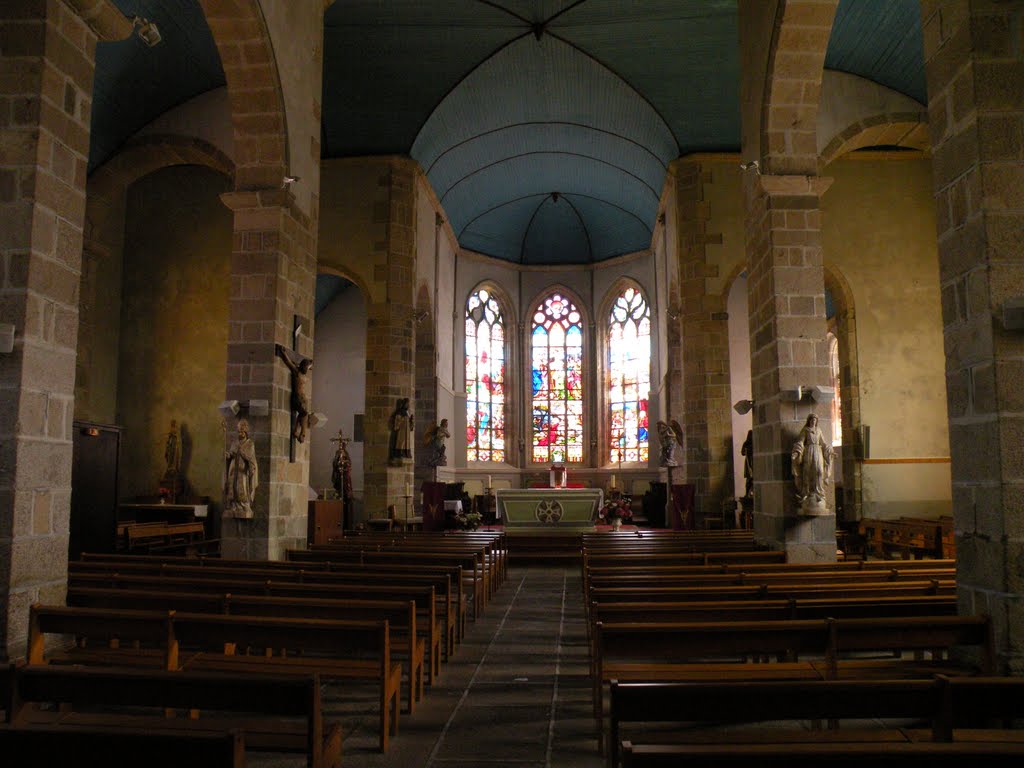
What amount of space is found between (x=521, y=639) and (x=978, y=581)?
3.50 meters

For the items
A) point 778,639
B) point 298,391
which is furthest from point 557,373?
point 778,639

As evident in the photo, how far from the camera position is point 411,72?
47.5ft

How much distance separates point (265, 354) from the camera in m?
8.84

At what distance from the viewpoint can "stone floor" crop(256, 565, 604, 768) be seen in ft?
12.7

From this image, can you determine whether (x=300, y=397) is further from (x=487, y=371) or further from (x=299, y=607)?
(x=487, y=371)

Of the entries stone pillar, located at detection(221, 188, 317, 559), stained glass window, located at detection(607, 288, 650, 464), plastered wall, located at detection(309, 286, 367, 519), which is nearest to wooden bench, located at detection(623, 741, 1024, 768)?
stone pillar, located at detection(221, 188, 317, 559)

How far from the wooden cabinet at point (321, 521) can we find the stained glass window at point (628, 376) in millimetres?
13452

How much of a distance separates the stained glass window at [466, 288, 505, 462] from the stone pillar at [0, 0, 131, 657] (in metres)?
18.6

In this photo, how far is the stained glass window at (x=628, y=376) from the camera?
24.2 m

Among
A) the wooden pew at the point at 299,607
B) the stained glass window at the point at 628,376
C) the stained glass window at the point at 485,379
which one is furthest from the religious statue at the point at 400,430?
the wooden pew at the point at 299,607

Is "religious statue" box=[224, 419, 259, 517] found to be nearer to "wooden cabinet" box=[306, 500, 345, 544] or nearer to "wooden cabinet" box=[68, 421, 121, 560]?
"wooden cabinet" box=[68, 421, 121, 560]

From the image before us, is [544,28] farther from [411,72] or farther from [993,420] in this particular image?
[993,420]

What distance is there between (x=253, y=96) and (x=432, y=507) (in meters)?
8.65

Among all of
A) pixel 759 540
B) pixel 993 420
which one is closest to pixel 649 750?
pixel 993 420
